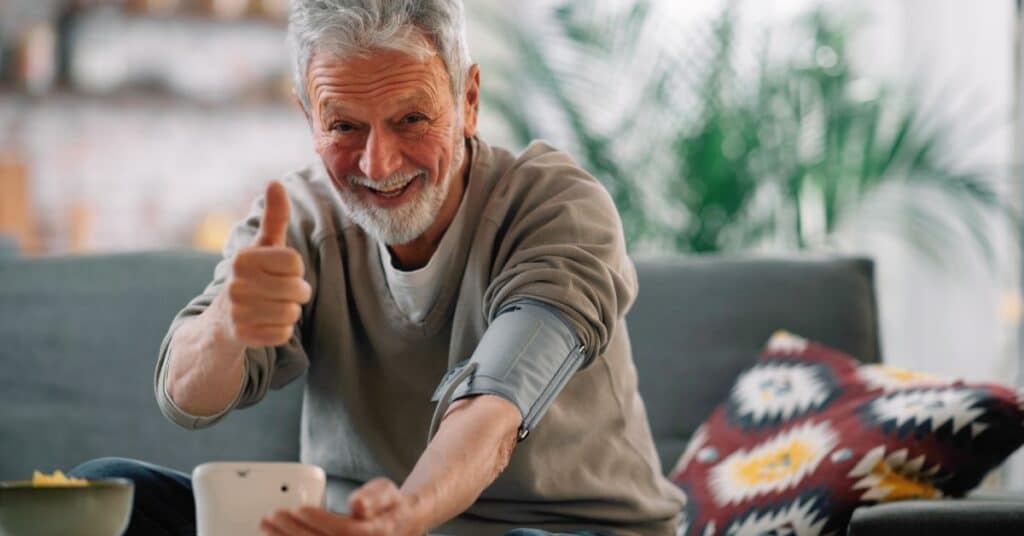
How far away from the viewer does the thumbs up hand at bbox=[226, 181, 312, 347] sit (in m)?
1.12

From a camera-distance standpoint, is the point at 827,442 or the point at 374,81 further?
the point at 827,442

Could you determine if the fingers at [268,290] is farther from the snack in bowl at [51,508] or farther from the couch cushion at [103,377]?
the couch cushion at [103,377]

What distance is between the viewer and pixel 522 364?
138 centimetres

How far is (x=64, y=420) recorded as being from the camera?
7.54 ft

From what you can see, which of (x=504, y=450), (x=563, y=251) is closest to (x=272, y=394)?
(x=563, y=251)

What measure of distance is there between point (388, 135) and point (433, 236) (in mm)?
212

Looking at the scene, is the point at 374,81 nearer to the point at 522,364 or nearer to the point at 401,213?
the point at 401,213

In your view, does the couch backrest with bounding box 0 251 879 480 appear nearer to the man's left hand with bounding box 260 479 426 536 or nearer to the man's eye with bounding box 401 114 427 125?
the man's eye with bounding box 401 114 427 125

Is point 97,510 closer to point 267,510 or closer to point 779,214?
point 267,510

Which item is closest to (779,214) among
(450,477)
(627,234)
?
(627,234)

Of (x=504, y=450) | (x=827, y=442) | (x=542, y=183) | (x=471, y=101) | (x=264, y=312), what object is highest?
(x=471, y=101)

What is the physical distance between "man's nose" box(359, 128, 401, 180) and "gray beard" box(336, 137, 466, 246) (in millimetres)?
61

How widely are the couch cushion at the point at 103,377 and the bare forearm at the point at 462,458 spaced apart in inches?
38.2

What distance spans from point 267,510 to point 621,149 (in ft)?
9.07
